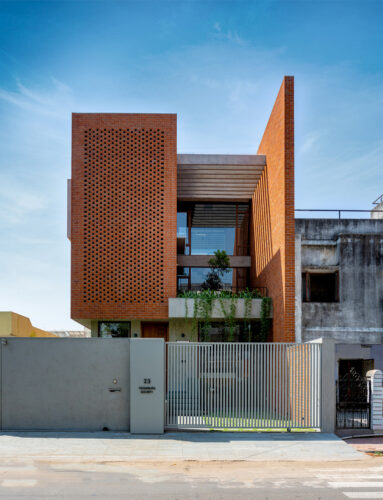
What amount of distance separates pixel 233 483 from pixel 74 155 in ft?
45.7

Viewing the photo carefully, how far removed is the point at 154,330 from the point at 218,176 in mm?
6901

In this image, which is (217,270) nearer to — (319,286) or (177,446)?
(319,286)

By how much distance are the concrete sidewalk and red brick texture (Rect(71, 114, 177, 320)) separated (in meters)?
6.93

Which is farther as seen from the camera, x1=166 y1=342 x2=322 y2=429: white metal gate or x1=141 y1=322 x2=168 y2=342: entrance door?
x1=141 y1=322 x2=168 y2=342: entrance door

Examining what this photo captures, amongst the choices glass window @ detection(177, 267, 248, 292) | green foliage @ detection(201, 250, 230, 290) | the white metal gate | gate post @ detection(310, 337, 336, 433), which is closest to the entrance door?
glass window @ detection(177, 267, 248, 292)

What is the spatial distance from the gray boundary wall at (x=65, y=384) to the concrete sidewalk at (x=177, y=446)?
0.36 meters

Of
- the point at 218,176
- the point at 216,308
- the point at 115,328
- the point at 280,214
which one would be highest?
the point at 218,176

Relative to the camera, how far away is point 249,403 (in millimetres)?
12180

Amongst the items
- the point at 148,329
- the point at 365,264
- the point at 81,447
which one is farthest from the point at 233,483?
the point at 148,329

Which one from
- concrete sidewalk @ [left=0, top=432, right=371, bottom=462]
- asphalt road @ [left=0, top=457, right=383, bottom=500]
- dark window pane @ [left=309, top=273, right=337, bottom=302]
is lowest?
concrete sidewalk @ [left=0, top=432, right=371, bottom=462]

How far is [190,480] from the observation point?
→ 8234 mm

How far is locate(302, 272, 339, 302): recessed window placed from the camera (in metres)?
17.6

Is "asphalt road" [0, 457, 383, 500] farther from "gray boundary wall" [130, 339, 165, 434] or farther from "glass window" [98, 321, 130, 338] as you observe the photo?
"glass window" [98, 321, 130, 338]

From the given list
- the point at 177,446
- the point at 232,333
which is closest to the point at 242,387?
the point at 177,446
